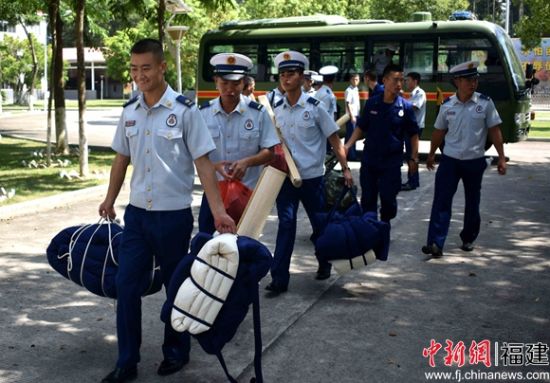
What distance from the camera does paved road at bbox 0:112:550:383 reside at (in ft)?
14.8

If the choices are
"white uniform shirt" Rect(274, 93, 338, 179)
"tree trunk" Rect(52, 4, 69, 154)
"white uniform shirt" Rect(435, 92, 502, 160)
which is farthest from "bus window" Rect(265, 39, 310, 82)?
"white uniform shirt" Rect(274, 93, 338, 179)

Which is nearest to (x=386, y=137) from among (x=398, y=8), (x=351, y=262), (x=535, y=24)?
(x=351, y=262)

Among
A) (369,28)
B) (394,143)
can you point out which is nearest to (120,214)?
(394,143)

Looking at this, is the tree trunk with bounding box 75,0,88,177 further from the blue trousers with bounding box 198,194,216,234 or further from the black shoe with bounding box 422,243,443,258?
the blue trousers with bounding box 198,194,216,234

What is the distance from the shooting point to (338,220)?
20.5 feet

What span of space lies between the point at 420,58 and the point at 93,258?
559 inches

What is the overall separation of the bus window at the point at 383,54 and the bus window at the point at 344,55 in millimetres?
294

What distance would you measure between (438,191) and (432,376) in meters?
3.31

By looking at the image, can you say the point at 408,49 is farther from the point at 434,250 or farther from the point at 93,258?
the point at 93,258

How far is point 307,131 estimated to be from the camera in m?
6.35

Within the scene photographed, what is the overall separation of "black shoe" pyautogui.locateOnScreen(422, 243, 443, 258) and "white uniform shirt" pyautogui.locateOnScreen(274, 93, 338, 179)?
1.66m

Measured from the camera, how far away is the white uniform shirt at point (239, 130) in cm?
535

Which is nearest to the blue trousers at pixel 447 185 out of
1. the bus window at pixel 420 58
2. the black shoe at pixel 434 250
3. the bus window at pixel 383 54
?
the black shoe at pixel 434 250

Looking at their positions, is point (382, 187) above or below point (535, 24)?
below
